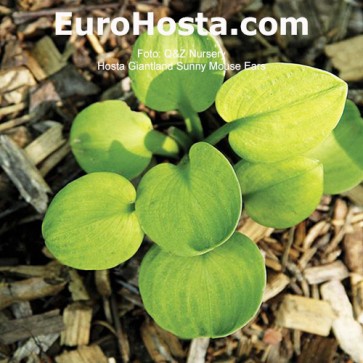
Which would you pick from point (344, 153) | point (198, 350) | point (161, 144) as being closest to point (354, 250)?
point (344, 153)

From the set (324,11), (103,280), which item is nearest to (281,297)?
(103,280)

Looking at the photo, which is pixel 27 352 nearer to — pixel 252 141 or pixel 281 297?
pixel 281 297

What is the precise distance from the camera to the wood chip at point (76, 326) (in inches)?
62.5

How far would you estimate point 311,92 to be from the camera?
126cm

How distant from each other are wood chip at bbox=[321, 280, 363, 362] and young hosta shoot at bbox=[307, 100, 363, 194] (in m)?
0.31

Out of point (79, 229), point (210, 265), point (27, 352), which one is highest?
point (79, 229)

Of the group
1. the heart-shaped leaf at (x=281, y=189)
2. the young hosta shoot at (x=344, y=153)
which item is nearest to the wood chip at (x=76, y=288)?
the heart-shaped leaf at (x=281, y=189)

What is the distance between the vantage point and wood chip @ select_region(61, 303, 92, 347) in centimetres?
159

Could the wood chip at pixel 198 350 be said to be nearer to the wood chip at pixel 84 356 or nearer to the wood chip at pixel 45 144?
the wood chip at pixel 84 356

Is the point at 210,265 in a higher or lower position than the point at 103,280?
higher

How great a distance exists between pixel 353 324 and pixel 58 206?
869 millimetres

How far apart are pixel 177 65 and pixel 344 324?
83 cm

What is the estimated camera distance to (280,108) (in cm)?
130

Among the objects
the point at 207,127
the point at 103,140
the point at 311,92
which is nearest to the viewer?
the point at 311,92
